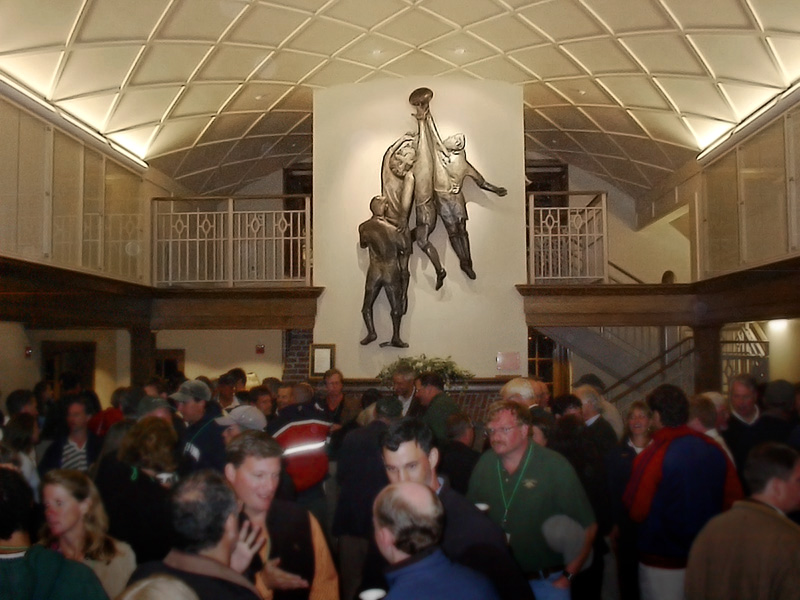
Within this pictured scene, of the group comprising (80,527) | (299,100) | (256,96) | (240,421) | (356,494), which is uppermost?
(299,100)

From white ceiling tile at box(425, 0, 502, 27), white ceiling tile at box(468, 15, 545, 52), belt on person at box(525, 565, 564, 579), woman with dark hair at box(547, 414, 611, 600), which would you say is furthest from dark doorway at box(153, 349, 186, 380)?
belt on person at box(525, 565, 564, 579)

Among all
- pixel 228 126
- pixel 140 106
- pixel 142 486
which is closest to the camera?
pixel 142 486

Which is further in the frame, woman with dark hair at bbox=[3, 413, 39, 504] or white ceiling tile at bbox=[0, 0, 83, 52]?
white ceiling tile at bbox=[0, 0, 83, 52]

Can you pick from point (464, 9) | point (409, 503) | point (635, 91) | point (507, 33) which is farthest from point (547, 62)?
point (409, 503)

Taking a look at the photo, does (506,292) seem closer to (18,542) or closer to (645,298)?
(645,298)

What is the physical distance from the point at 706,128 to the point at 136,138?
7.77 metres

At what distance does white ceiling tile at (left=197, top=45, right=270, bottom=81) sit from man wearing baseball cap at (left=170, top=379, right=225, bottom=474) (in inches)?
237

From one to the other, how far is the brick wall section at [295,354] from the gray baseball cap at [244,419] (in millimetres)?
10914

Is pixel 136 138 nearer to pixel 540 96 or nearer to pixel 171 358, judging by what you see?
pixel 540 96

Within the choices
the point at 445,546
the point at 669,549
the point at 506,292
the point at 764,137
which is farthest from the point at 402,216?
the point at 445,546

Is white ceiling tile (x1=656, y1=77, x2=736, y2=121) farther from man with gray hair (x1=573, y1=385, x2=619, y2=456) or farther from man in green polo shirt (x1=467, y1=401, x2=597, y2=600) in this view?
man in green polo shirt (x1=467, y1=401, x2=597, y2=600)

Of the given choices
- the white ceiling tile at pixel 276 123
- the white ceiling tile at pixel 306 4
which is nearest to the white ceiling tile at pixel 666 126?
the white ceiling tile at pixel 306 4

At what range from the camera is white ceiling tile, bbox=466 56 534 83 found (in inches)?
424

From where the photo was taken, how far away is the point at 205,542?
2303 millimetres
